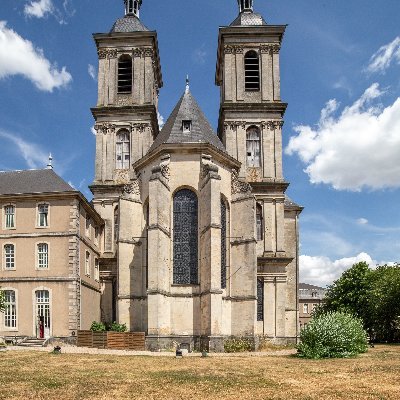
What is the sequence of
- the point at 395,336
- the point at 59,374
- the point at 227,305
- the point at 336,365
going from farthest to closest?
the point at 395,336
the point at 227,305
the point at 336,365
the point at 59,374

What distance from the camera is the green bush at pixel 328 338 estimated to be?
21234 mm

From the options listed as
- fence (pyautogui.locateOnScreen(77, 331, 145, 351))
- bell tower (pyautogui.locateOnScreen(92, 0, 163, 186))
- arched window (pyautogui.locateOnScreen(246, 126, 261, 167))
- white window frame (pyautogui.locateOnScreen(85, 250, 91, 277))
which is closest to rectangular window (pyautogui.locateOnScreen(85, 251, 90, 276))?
white window frame (pyautogui.locateOnScreen(85, 250, 91, 277))

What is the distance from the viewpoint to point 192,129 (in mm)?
30406

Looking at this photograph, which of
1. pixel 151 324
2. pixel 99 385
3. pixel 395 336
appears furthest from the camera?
pixel 395 336

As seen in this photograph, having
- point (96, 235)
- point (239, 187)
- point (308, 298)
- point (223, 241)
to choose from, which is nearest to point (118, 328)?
point (223, 241)

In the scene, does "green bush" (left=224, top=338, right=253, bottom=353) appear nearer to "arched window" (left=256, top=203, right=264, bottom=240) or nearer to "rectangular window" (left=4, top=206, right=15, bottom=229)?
"arched window" (left=256, top=203, right=264, bottom=240)

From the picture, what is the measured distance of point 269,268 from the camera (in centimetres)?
3431

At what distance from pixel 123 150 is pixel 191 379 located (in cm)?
2550

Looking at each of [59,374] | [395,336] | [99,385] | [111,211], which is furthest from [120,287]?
[395,336]

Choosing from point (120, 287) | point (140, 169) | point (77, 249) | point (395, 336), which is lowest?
point (395, 336)

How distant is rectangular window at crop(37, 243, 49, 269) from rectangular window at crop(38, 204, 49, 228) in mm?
1199

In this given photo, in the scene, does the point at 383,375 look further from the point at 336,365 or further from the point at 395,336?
the point at 395,336

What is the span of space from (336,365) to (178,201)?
13.6 meters

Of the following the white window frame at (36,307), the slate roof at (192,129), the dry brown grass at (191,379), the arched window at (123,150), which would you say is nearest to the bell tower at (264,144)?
the slate roof at (192,129)
